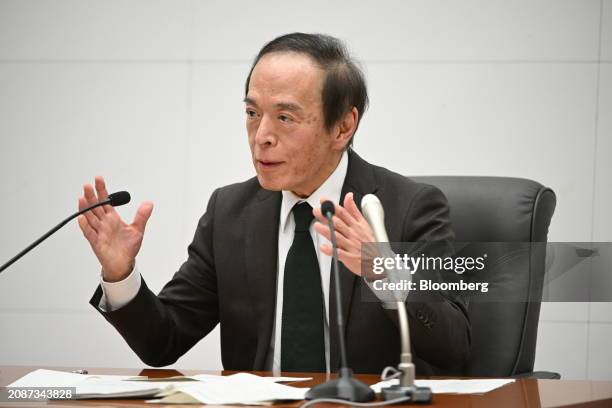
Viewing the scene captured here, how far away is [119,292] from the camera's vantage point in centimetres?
203

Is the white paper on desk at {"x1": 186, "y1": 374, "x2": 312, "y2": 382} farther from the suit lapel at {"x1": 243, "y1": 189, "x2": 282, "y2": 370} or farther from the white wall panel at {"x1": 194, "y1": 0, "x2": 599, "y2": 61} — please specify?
the white wall panel at {"x1": 194, "y1": 0, "x2": 599, "y2": 61}

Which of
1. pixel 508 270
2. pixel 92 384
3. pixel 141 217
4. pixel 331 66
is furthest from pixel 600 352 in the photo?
pixel 92 384

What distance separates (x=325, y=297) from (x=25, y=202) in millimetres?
1704

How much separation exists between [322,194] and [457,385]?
76 centimetres

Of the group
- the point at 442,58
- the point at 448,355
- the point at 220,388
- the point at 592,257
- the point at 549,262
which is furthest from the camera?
the point at 442,58

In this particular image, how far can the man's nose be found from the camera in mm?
2145

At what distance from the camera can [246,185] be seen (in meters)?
2.40

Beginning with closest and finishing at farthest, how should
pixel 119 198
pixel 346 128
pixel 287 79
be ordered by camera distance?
pixel 119 198 → pixel 287 79 → pixel 346 128

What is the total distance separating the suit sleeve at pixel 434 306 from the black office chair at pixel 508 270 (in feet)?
0.30

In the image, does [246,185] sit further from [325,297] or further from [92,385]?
[92,385]

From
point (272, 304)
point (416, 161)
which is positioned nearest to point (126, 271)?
point (272, 304)

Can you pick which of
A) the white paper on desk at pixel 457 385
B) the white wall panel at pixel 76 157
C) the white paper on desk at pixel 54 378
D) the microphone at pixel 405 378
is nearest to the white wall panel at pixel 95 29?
the white wall panel at pixel 76 157

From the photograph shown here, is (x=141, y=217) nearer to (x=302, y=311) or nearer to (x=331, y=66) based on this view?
(x=302, y=311)

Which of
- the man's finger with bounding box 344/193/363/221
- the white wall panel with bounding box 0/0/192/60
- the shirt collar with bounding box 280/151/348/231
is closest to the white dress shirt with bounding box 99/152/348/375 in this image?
the shirt collar with bounding box 280/151/348/231
